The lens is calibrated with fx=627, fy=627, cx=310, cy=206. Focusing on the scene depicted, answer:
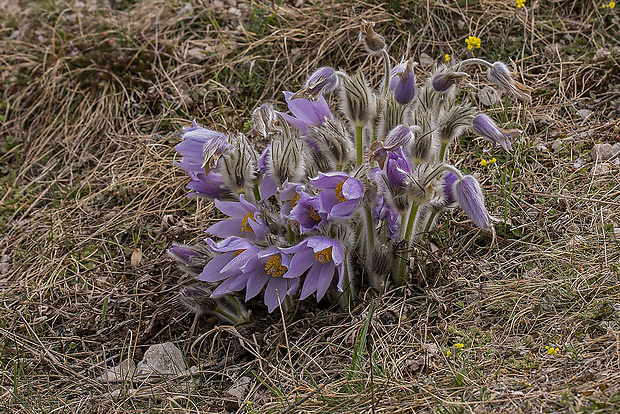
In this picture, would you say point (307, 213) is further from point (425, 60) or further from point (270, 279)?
point (425, 60)

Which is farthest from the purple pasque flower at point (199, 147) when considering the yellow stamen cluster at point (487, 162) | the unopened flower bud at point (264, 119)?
the yellow stamen cluster at point (487, 162)

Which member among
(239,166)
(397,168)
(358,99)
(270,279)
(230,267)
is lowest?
(270,279)

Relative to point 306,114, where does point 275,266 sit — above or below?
below

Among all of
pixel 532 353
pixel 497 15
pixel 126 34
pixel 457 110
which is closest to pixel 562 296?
pixel 532 353

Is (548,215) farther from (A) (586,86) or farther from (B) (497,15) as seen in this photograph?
(B) (497,15)

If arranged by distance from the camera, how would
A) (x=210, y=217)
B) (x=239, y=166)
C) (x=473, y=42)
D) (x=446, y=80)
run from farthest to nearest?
(x=473, y=42), (x=210, y=217), (x=239, y=166), (x=446, y=80)

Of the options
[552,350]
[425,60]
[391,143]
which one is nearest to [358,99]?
[391,143]

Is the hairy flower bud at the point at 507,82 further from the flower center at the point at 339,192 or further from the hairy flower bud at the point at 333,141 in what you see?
the flower center at the point at 339,192
